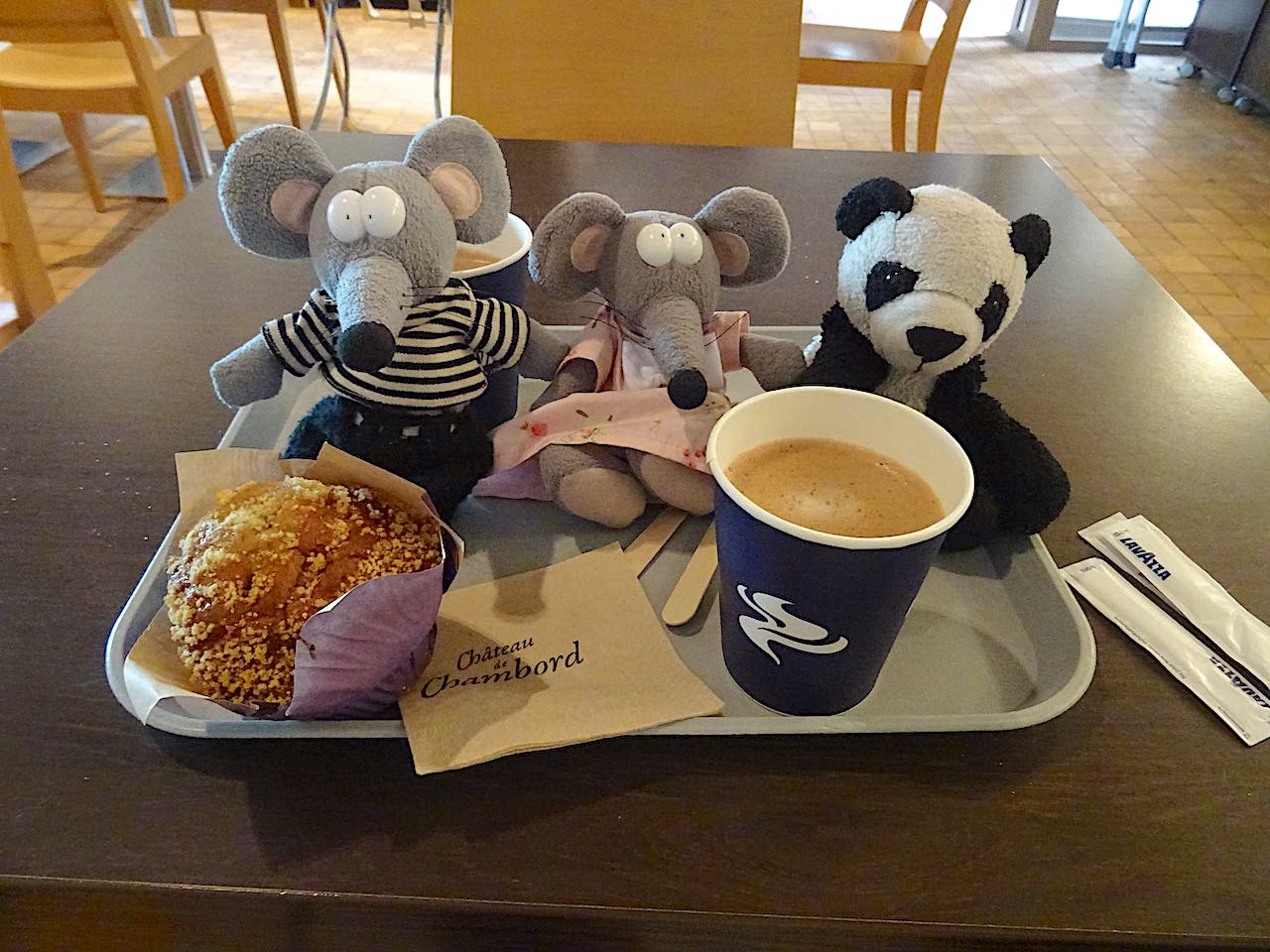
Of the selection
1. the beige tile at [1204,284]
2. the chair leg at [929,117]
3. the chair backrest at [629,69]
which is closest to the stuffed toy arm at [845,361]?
the chair backrest at [629,69]

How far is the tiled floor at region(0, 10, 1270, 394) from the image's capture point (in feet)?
7.08

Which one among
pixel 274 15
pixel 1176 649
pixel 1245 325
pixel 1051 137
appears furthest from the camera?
pixel 1051 137

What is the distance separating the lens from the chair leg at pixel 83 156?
212cm

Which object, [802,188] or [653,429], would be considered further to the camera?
[802,188]

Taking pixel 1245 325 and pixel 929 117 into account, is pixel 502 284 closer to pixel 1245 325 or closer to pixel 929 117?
pixel 929 117

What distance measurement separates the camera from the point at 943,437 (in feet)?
1.44

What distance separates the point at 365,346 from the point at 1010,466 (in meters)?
0.39

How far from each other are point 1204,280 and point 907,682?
2.18 meters

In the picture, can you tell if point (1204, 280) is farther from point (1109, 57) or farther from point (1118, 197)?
point (1109, 57)

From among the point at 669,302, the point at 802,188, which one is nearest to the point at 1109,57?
the point at 802,188

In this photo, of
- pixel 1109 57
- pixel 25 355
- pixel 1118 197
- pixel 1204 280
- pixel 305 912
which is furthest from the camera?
pixel 1109 57

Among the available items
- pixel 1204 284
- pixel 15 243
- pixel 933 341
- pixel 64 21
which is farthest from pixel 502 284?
pixel 1204 284

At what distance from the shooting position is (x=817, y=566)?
1.26ft

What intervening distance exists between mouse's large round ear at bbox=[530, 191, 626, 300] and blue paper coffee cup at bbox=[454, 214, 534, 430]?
3cm
